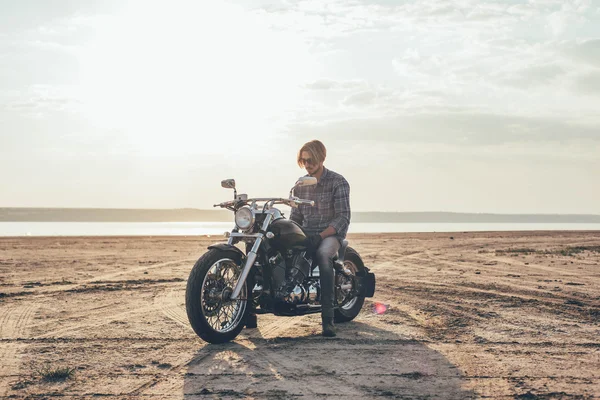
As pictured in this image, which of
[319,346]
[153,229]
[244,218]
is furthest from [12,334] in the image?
[153,229]

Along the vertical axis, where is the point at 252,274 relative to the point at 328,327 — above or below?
above

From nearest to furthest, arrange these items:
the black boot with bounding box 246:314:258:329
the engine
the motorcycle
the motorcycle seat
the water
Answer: the motorcycle, the engine, the black boot with bounding box 246:314:258:329, the motorcycle seat, the water

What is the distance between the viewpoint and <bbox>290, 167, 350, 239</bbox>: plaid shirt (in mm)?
6887

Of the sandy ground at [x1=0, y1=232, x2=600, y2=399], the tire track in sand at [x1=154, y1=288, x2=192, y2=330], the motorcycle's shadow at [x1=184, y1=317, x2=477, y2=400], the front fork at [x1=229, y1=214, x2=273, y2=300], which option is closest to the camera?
the motorcycle's shadow at [x1=184, y1=317, x2=477, y2=400]

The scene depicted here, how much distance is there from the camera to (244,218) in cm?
628

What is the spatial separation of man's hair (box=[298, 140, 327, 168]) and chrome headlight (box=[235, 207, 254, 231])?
1.09m

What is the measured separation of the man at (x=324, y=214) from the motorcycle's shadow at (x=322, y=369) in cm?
54

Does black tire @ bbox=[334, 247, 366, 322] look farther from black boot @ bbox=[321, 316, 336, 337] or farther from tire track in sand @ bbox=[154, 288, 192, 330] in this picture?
tire track in sand @ bbox=[154, 288, 192, 330]

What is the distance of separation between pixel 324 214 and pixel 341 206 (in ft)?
0.93

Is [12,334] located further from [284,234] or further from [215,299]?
[284,234]

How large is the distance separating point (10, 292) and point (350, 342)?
6.49m

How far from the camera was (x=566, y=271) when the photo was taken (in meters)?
13.2

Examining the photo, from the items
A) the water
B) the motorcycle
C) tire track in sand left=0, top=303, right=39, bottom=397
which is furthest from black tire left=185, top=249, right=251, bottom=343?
the water

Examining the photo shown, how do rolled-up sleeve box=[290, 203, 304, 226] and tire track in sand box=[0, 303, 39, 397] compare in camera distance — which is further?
rolled-up sleeve box=[290, 203, 304, 226]
